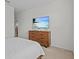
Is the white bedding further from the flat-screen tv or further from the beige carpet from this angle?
the flat-screen tv

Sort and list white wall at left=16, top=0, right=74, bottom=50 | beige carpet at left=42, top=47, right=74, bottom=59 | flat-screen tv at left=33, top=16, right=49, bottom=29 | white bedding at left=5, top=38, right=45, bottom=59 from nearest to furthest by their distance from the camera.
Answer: white bedding at left=5, top=38, right=45, bottom=59 → beige carpet at left=42, top=47, right=74, bottom=59 → white wall at left=16, top=0, right=74, bottom=50 → flat-screen tv at left=33, top=16, right=49, bottom=29

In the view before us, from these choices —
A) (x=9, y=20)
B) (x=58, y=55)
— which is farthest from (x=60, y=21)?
(x=9, y=20)

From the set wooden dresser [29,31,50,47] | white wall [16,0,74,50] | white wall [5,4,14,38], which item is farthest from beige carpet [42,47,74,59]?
white wall [5,4,14,38]

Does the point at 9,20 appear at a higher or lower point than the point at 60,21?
higher

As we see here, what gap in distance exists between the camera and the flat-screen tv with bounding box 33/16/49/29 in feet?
16.1

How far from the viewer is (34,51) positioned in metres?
2.29

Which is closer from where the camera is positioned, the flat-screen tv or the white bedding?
the white bedding

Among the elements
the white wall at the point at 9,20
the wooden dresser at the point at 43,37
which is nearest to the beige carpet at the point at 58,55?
the wooden dresser at the point at 43,37

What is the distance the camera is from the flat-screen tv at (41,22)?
489 centimetres

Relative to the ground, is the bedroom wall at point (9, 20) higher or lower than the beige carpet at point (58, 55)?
higher

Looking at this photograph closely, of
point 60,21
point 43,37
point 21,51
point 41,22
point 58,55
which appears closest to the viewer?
point 21,51

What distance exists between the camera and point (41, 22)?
5.10 m

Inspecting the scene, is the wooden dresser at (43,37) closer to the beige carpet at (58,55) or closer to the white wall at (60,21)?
the white wall at (60,21)

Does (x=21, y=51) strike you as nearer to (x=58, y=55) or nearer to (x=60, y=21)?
(x=58, y=55)
